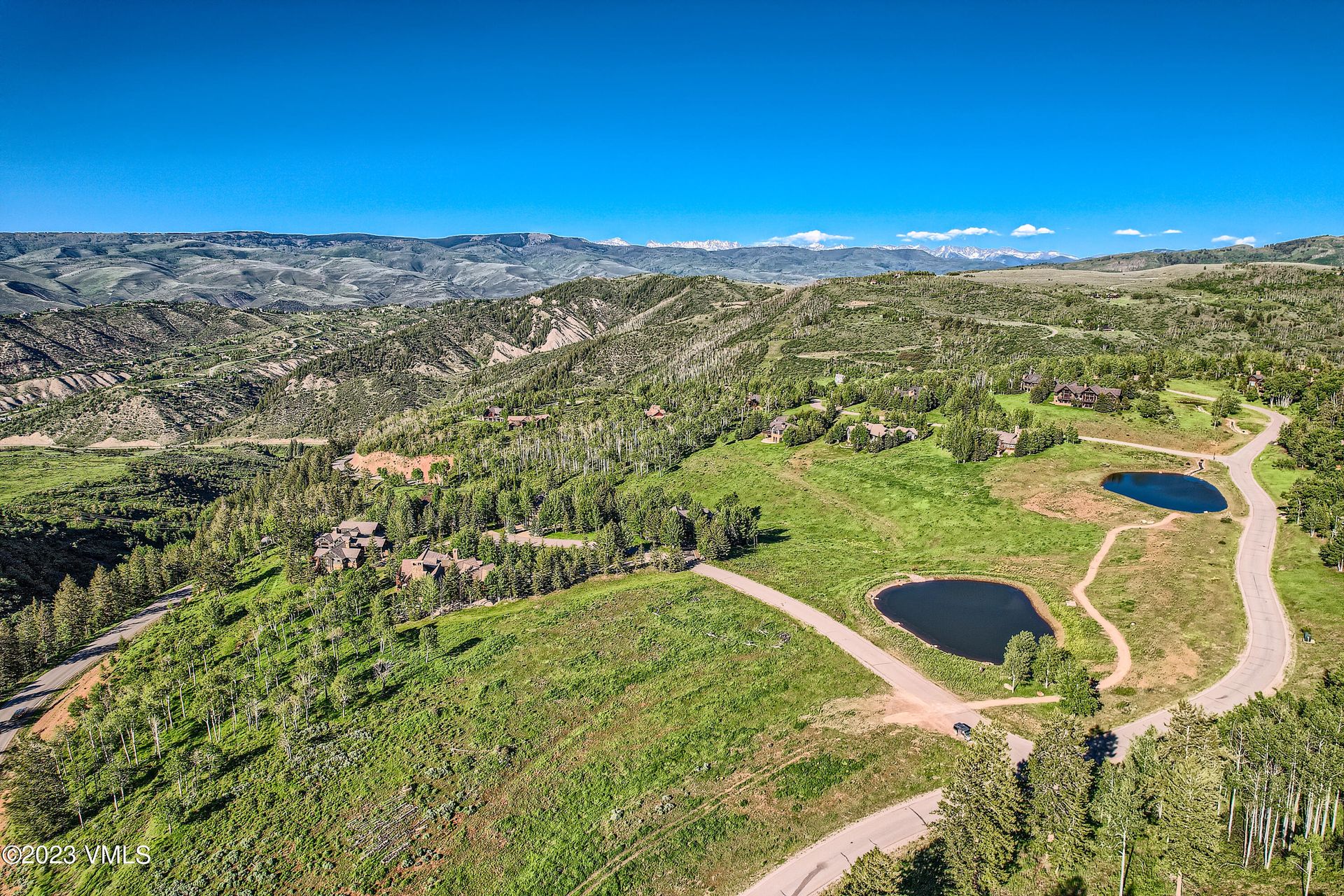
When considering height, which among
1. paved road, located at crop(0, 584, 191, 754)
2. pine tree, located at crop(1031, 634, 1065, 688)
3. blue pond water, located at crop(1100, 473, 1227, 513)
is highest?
blue pond water, located at crop(1100, 473, 1227, 513)

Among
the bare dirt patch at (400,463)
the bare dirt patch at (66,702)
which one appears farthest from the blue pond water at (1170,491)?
the bare dirt patch at (400,463)

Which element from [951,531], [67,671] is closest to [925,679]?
[951,531]

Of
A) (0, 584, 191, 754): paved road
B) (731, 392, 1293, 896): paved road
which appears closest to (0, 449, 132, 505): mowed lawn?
(0, 584, 191, 754): paved road

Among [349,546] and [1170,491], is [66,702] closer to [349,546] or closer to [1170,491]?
[349,546]

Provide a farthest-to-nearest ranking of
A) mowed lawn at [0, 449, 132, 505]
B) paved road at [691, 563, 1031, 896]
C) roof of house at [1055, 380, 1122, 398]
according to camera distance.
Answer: mowed lawn at [0, 449, 132, 505]
roof of house at [1055, 380, 1122, 398]
paved road at [691, 563, 1031, 896]

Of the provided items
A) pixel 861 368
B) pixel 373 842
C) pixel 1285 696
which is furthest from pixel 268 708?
pixel 861 368

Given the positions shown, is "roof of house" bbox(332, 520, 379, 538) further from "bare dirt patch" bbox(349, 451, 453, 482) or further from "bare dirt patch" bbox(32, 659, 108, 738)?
"bare dirt patch" bbox(32, 659, 108, 738)
